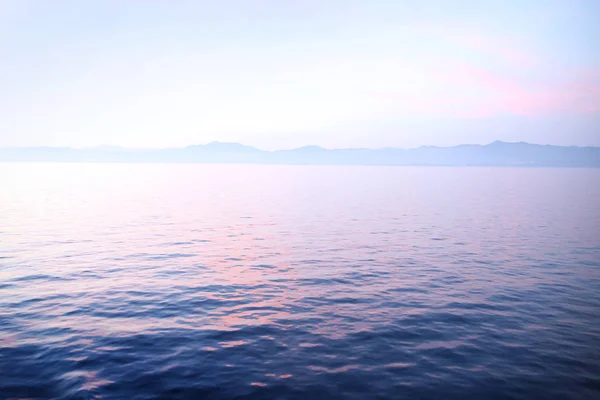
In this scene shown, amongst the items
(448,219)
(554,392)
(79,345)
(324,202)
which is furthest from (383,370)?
(324,202)

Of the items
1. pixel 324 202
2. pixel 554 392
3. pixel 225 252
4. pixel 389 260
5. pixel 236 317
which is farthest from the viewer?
pixel 324 202

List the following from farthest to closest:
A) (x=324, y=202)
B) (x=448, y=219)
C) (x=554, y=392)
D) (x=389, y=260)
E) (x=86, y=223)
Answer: (x=324, y=202)
(x=448, y=219)
(x=86, y=223)
(x=389, y=260)
(x=554, y=392)

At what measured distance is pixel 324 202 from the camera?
78125 mm

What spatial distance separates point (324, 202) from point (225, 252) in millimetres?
44914

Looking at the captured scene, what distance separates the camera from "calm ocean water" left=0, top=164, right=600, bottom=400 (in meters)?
13.6

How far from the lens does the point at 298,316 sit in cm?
1944

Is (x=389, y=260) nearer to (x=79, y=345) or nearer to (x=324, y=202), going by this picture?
(x=79, y=345)

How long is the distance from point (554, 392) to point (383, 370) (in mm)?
5475

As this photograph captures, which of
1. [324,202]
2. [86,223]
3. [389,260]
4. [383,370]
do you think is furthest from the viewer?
[324,202]

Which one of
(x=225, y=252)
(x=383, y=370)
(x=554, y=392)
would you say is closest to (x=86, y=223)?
(x=225, y=252)

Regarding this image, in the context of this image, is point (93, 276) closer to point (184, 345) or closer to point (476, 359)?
point (184, 345)

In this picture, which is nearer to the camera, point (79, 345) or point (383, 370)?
point (383, 370)

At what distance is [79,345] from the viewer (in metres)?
16.0

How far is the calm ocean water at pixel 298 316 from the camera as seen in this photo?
44.6 feet
